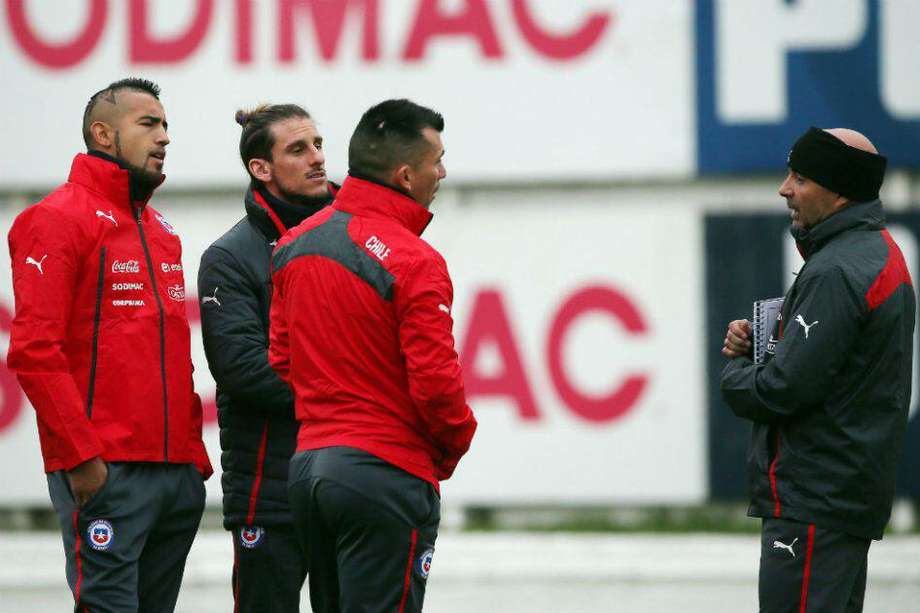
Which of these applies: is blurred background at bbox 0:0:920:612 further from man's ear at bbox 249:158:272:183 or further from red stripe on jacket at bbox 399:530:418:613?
red stripe on jacket at bbox 399:530:418:613

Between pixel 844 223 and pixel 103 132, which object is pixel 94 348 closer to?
pixel 103 132

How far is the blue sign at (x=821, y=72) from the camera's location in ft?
Result: 30.5

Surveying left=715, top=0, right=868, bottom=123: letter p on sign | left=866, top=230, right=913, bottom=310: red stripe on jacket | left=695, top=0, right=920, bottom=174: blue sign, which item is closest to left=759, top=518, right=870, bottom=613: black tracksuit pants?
left=866, top=230, right=913, bottom=310: red stripe on jacket

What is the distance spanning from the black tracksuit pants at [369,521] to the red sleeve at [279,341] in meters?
0.49

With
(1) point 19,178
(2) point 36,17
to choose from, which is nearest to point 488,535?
(1) point 19,178

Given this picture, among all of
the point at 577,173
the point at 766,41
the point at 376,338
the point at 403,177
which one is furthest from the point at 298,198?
the point at 766,41

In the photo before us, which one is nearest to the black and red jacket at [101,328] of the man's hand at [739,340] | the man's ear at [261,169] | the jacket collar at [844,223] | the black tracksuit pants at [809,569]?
the man's ear at [261,169]

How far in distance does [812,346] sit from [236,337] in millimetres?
1761

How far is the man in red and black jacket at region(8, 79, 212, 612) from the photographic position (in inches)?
160

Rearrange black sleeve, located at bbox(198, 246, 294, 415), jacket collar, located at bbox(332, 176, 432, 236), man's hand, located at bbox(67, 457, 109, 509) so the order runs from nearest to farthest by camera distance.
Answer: jacket collar, located at bbox(332, 176, 432, 236) → man's hand, located at bbox(67, 457, 109, 509) → black sleeve, located at bbox(198, 246, 294, 415)

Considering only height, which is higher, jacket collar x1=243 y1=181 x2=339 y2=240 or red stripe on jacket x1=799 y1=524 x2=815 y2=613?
jacket collar x1=243 y1=181 x2=339 y2=240

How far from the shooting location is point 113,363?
4211mm

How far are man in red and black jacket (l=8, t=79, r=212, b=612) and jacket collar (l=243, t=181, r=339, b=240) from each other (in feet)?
1.03

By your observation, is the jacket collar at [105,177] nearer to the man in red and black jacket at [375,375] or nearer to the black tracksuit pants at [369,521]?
the man in red and black jacket at [375,375]
